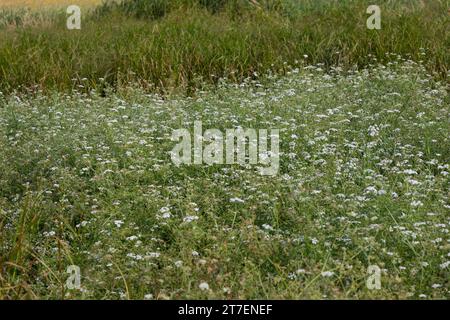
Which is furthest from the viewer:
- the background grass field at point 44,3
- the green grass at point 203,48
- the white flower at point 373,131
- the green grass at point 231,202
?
the background grass field at point 44,3

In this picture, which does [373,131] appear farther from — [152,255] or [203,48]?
[203,48]

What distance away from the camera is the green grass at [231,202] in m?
4.24

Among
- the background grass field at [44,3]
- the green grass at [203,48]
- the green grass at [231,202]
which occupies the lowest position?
the background grass field at [44,3]

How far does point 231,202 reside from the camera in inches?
204

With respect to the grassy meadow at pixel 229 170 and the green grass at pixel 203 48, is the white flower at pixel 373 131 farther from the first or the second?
the green grass at pixel 203 48

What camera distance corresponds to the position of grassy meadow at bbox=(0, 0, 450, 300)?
430cm

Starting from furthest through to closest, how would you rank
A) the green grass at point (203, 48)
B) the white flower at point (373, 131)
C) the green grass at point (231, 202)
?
1. the green grass at point (203, 48)
2. the white flower at point (373, 131)
3. the green grass at point (231, 202)

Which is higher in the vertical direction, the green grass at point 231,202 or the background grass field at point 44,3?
the green grass at point 231,202

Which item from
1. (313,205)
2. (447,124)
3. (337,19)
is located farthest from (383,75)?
(313,205)

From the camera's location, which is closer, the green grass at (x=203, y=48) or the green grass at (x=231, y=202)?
the green grass at (x=231, y=202)

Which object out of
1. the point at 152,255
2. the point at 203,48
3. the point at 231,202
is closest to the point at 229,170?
the point at 231,202

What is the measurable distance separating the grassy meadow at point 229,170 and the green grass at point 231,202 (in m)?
0.02

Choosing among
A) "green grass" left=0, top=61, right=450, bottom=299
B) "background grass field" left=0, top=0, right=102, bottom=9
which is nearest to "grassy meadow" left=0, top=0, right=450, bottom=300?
"green grass" left=0, top=61, right=450, bottom=299

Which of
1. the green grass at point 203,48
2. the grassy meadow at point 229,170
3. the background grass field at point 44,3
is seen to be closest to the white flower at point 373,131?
the grassy meadow at point 229,170
